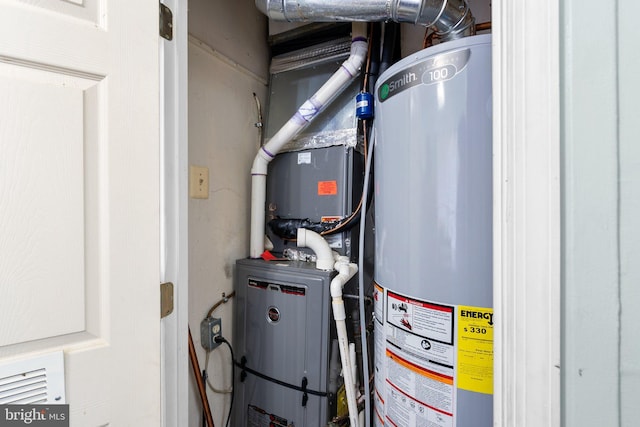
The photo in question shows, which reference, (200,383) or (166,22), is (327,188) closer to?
(166,22)

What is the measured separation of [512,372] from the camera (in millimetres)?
423

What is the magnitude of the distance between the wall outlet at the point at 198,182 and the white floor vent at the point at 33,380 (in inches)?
28.3

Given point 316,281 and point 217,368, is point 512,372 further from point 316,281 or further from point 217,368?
point 217,368

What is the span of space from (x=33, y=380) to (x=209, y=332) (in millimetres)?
703

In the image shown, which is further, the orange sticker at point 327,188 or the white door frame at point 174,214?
the orange sticker at point 327,188

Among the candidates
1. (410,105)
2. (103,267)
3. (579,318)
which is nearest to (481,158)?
(410,105)

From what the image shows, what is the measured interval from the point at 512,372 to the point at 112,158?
33.8 inches

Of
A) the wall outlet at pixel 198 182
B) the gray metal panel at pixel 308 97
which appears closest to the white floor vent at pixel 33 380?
the wall outlet at pixel 198 182

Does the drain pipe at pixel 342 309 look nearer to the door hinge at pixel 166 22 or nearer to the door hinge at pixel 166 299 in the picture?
the door hinge at pixel 166 299

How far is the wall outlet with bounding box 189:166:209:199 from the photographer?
1.14 metres

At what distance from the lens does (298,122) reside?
1.23 meters

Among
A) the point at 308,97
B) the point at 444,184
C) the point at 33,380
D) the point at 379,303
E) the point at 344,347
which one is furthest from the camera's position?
the point at 308,97

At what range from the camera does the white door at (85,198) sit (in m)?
0.50

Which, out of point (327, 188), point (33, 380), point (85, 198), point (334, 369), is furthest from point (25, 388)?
point (327, 188)
